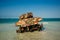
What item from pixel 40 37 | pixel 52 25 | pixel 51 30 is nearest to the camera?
pixel 40 37

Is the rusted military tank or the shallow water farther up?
the rusted military tank

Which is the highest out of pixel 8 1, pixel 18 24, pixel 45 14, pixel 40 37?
pixel 8 1

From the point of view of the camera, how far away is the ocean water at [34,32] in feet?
6.22

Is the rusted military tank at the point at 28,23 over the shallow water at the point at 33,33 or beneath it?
over

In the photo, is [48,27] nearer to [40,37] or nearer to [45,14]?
[45,14]

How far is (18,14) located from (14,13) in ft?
0.22

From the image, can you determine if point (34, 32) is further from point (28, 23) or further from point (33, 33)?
point (28, 23)

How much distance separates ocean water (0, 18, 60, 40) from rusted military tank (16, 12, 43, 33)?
0.27 feet

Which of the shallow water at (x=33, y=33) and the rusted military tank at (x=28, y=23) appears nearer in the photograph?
the shallow water at (x=33, y=33)

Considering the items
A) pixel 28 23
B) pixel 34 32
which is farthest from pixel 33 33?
pixel 28 23

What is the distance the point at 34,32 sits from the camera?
7.04ft

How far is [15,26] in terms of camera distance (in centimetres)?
232

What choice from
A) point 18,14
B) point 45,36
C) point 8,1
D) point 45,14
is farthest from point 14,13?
point 45,36

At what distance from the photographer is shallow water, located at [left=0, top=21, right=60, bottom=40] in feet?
6.21
